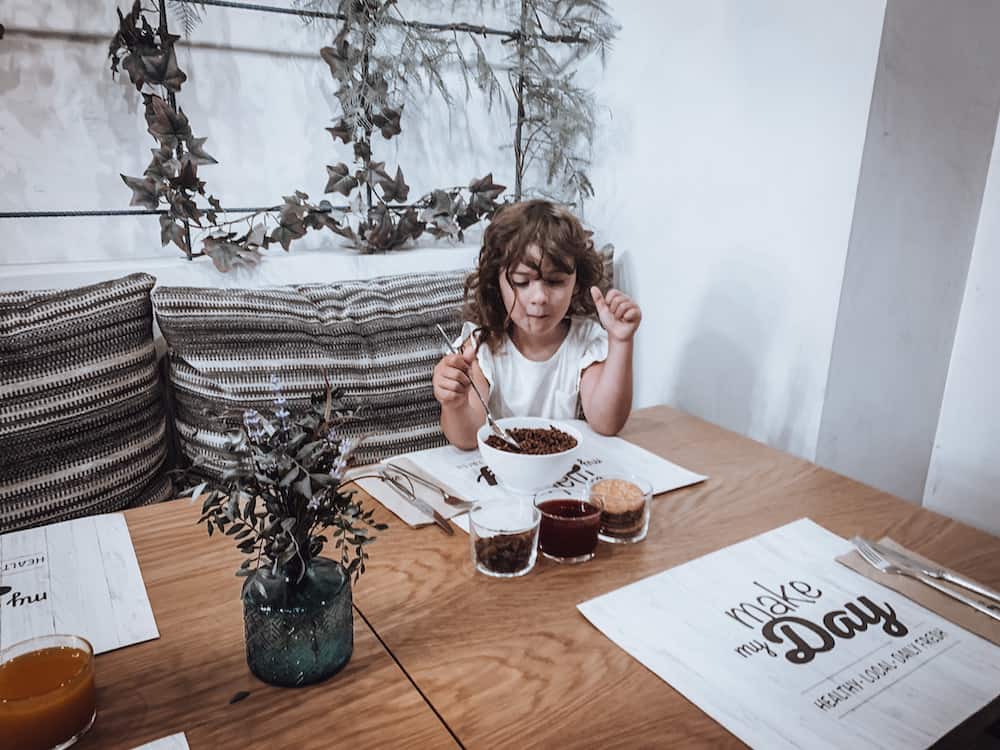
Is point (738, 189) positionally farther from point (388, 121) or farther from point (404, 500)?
point (404, 500)

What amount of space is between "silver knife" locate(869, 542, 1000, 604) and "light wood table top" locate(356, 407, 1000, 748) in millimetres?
52

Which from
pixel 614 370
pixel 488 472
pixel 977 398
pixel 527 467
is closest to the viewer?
pixel 527 467

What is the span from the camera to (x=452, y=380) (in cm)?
119

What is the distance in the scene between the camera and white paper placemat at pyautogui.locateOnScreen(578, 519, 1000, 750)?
62cm

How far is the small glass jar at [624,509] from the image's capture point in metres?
0.91

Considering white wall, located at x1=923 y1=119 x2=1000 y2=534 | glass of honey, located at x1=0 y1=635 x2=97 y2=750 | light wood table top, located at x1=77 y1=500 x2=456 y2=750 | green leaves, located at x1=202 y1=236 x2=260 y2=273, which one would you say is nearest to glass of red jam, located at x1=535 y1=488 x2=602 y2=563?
light wood table top, located at x1=77 y1=500 x2=456 y2=750

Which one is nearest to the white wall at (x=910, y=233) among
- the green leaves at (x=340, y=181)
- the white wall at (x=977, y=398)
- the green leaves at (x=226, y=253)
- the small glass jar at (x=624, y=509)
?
the white wall at (x=977, y=398)

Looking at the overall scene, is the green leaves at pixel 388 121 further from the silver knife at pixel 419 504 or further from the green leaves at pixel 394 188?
the silver knife at pixel 419 504

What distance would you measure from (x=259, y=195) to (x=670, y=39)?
116 cm

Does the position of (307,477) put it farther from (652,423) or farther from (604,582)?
(652,423)

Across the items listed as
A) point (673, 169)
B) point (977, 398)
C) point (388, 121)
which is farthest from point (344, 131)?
point (977, 398)

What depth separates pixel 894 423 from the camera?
170 centimetres

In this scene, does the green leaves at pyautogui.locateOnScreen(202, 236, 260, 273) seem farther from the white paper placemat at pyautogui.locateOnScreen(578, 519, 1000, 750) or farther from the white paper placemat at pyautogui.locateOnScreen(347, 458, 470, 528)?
the white paper placemat at pyautogui.locateOnScreen(578, 519, 1000, 750)

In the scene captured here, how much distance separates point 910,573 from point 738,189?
1087mm
